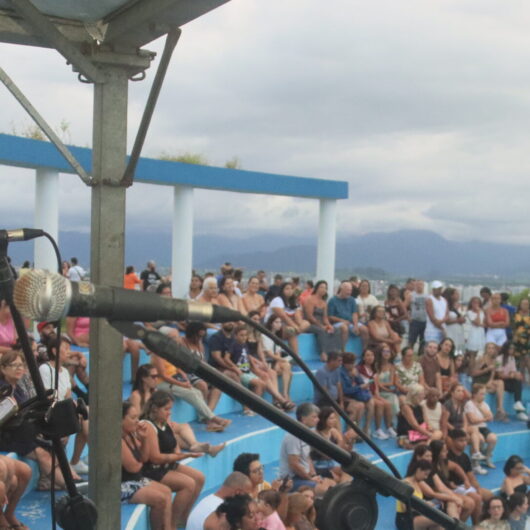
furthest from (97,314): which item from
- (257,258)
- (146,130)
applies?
(257,258)

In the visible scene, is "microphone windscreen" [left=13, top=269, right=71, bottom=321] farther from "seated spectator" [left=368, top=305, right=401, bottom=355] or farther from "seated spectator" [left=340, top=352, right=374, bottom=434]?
"seated spectator" [left=368, top=305, right=401, bottom=355]

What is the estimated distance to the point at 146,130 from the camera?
263 cm

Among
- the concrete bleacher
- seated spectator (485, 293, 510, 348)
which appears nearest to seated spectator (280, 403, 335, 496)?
the concrete bleacher

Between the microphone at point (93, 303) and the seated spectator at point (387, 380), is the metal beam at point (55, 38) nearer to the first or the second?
the microphone at point (93, 303)

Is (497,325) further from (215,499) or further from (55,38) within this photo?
(55,38)

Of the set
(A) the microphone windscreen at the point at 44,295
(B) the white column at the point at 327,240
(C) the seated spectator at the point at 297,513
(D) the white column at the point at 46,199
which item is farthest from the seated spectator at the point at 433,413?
(A) the microphone windscreen at the point at 44,295

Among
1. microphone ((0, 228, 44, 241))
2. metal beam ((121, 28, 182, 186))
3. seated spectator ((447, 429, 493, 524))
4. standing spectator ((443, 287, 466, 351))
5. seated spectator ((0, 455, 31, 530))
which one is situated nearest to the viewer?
microphone ((0, 228, 44, 241))

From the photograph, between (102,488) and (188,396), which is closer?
(102,488)

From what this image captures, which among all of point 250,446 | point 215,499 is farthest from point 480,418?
point 215,499

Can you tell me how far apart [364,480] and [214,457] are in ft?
17.0

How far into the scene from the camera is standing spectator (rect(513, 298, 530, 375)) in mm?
10938

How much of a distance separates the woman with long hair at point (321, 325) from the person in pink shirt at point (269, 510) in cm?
493

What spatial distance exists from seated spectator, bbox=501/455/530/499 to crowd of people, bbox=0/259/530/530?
1 centimetres

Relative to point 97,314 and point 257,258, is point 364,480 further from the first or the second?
point 257,258
